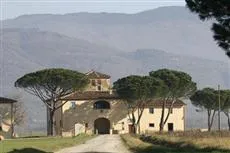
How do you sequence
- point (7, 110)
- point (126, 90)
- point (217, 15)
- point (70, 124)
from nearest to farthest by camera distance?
point (217, 15)
point (126, 90)
point (70, 124)
point (7, 110)

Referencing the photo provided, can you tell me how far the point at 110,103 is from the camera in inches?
4862

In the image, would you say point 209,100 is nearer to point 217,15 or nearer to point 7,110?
point 7,110

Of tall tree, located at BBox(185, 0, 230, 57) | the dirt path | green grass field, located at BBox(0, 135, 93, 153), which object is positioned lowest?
the dirt path

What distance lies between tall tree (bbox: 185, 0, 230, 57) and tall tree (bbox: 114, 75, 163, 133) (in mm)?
77713

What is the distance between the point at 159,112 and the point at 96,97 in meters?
12.3

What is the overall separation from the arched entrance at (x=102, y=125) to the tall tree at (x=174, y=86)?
393 inches

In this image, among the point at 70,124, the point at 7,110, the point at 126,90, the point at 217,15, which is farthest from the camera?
the point at 7,110

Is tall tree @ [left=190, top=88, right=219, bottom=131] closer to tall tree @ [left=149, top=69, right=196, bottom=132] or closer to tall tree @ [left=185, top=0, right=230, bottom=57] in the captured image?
tall tree @ [left=149, top=69, right=196, bottom=132]

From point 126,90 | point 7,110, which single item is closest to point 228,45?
point 126,90

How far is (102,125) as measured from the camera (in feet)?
410

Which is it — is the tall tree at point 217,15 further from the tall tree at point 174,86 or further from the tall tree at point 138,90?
the tall tree at point 174,86

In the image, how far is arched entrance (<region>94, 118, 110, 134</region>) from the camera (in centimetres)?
12369

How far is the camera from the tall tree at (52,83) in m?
106

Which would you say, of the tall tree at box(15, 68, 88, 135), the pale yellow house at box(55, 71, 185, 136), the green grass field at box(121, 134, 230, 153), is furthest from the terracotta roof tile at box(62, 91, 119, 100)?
the green grass field at box(121, 134, 230, 153)
